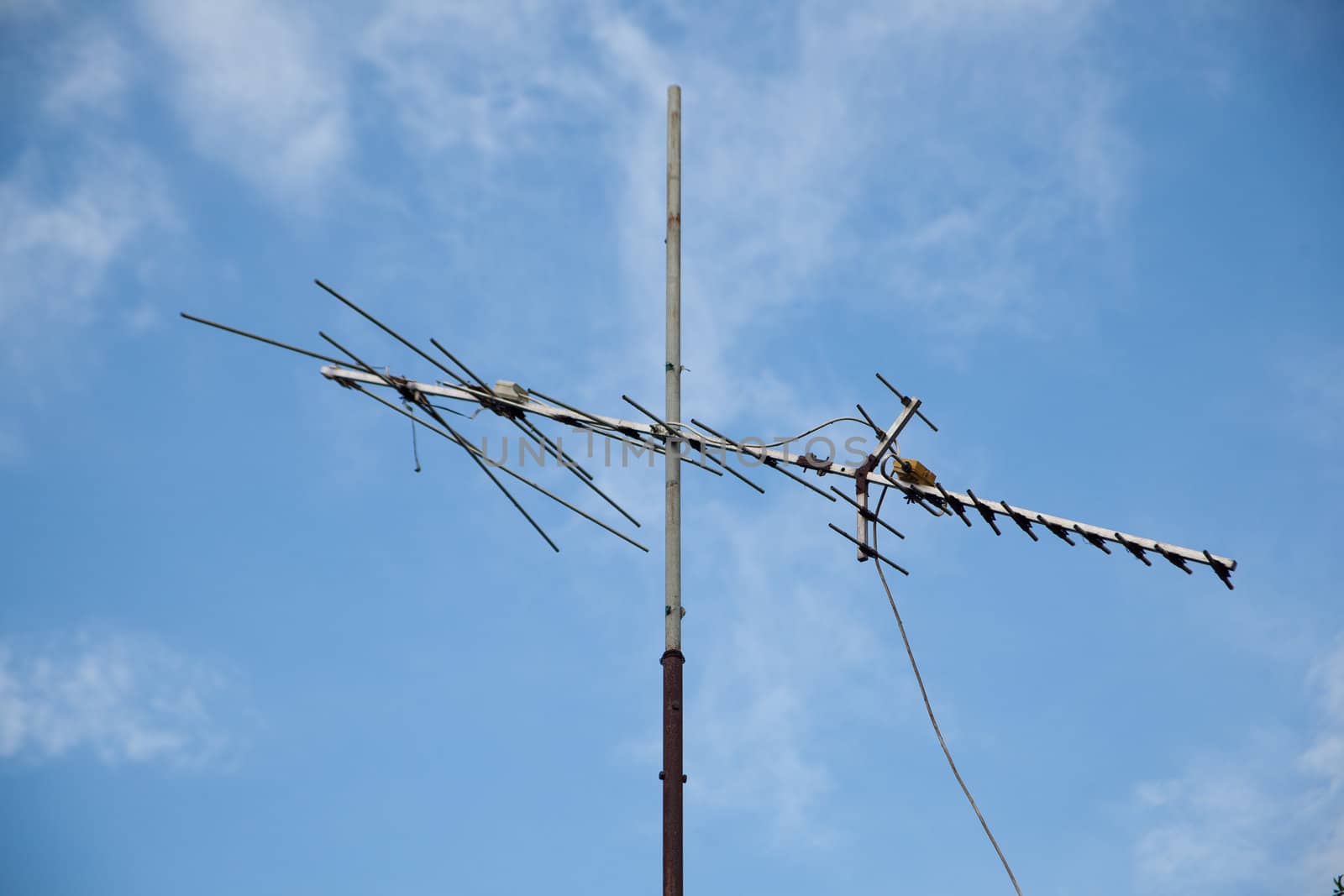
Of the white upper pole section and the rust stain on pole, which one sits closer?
the rust stain on pole

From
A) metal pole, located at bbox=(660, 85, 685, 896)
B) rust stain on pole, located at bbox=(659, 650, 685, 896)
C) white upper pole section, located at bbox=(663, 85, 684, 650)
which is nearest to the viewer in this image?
rust stain on pole, located at bbox=(659, 650, 685, 896)

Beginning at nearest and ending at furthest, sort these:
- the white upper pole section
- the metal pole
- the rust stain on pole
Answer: the rust stain on pole, the metal pole, the white upper pole section

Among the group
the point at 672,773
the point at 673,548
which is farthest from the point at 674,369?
the point at 672,773

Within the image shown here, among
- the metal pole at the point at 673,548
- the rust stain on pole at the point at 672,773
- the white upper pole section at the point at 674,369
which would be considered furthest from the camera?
the white upper pole section at the point at 674,369

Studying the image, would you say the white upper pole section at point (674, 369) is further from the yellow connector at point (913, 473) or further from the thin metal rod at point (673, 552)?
the yellow connector at point (913, 473)

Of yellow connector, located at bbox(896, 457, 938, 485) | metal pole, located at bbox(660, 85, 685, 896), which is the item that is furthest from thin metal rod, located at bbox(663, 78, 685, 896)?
yellow connector, located at bbox(896, 457, 938, 485)

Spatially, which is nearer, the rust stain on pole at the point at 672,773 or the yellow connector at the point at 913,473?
the rust stain on pole at the point at 672,773

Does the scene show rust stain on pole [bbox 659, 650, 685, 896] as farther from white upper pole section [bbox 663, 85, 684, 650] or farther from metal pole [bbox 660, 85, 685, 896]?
white upper pole section [bbox 663, 85, 684, 650]

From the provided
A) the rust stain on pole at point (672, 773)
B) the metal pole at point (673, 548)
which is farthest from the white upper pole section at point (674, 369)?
the rust stain on pole at point (672, 773)

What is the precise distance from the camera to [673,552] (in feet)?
36.3

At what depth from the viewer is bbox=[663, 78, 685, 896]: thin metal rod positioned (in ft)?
32.7

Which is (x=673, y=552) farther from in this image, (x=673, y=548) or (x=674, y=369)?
(x=674, y=369)

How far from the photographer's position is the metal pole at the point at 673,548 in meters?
9.96

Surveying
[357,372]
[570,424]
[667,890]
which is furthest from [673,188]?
[667,890]
